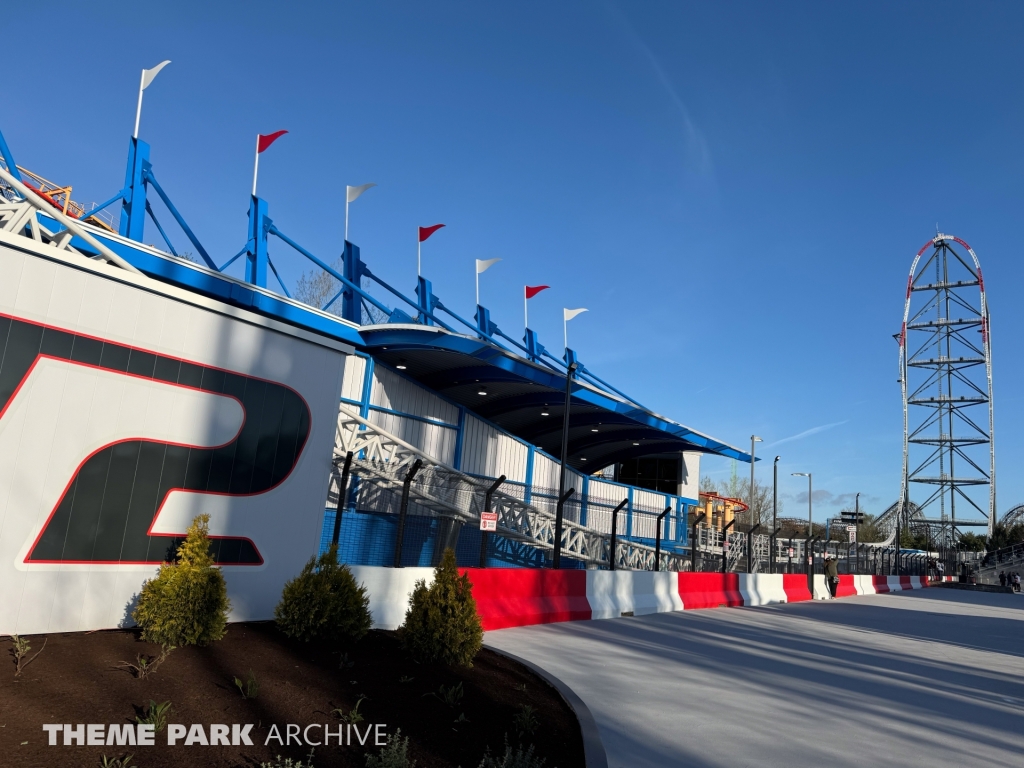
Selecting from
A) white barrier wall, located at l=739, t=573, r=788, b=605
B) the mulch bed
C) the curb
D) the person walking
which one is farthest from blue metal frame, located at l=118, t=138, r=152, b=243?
the person walking

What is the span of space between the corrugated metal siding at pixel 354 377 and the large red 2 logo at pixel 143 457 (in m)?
14.7

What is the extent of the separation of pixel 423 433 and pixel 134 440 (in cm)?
1950

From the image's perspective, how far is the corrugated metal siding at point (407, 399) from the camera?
25844mm

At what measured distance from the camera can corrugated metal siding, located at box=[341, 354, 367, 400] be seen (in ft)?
80.5

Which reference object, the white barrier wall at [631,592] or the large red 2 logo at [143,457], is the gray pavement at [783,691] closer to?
the white barrier wall at [631,592]

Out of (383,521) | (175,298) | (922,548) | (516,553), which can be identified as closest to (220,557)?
(175,298)

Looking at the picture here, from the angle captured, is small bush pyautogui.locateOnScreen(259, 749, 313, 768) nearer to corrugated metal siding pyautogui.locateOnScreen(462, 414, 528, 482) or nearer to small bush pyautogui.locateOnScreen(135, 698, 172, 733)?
small bush pyautogui.locateOnScreen(135, 698, 172, 733)

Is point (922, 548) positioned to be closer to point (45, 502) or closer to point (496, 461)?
point (496, 461)

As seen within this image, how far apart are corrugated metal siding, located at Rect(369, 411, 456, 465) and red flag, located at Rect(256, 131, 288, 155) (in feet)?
35.2

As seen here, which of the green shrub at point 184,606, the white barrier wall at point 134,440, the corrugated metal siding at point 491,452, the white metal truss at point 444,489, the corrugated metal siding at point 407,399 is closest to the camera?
the green shrub at point 184,606

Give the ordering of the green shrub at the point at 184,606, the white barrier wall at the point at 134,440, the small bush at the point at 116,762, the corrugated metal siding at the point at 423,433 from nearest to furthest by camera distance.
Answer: the small bush at the point at 116,762, the green shrub at the point at 184,606, the white barrier wall at the point at 134,440, the corrugated metal siding at the point at 423,433

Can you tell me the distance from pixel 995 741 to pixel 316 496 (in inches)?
321

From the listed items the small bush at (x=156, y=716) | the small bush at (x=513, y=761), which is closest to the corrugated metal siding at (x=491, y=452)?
the small bush at (x=156, y=716)

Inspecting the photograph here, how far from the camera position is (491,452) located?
30.7 m
